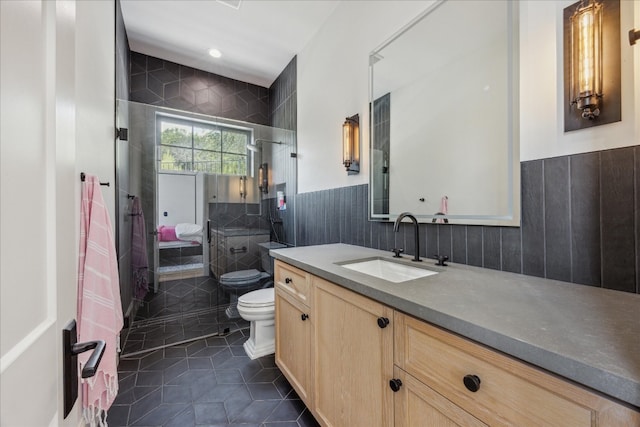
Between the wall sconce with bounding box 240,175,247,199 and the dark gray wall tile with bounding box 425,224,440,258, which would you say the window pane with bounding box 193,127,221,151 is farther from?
the dark gray wall tile with bounding box 425,224,440,258

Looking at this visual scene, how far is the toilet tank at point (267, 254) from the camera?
2.89 metres

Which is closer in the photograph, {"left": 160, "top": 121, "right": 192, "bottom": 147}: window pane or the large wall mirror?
the large wall mirror

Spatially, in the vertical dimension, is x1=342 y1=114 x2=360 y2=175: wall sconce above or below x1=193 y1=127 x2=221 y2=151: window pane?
below

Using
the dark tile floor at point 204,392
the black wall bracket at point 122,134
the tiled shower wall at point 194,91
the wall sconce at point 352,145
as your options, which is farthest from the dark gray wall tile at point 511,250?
the tiled shower wall at point 194,91

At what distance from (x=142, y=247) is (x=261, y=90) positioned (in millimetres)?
2642

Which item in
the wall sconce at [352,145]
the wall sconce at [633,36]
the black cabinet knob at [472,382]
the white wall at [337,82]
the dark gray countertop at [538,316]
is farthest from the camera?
Result: the wall sconce at [352,145]

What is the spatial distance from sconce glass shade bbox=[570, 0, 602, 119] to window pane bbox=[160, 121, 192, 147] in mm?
3068

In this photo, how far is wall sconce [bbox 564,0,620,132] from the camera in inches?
33.2

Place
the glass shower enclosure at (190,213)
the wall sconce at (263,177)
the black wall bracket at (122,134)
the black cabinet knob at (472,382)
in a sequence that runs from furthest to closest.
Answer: the wall sconce at (263,177), the glass shower enclosure at (190,213), the black wall bracket at (122,134), the black cabinet knob at (472,382)

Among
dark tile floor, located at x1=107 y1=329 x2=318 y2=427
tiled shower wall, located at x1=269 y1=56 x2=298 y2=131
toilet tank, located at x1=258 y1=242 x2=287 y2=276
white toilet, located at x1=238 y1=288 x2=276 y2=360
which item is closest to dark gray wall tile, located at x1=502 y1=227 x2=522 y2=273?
dark tile floor, located at x1=107 y1=329 x2=318 y2=427

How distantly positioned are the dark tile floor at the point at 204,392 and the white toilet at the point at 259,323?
0.22 ft

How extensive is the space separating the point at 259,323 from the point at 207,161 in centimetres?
187

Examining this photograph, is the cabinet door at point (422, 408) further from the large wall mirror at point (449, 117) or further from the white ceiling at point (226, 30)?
the white ceiling at point (226, 30)

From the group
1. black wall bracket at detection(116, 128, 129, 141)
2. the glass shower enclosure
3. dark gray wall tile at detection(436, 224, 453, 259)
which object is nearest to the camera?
dark gray wall tile at detection(436, 224, 453, 259)
